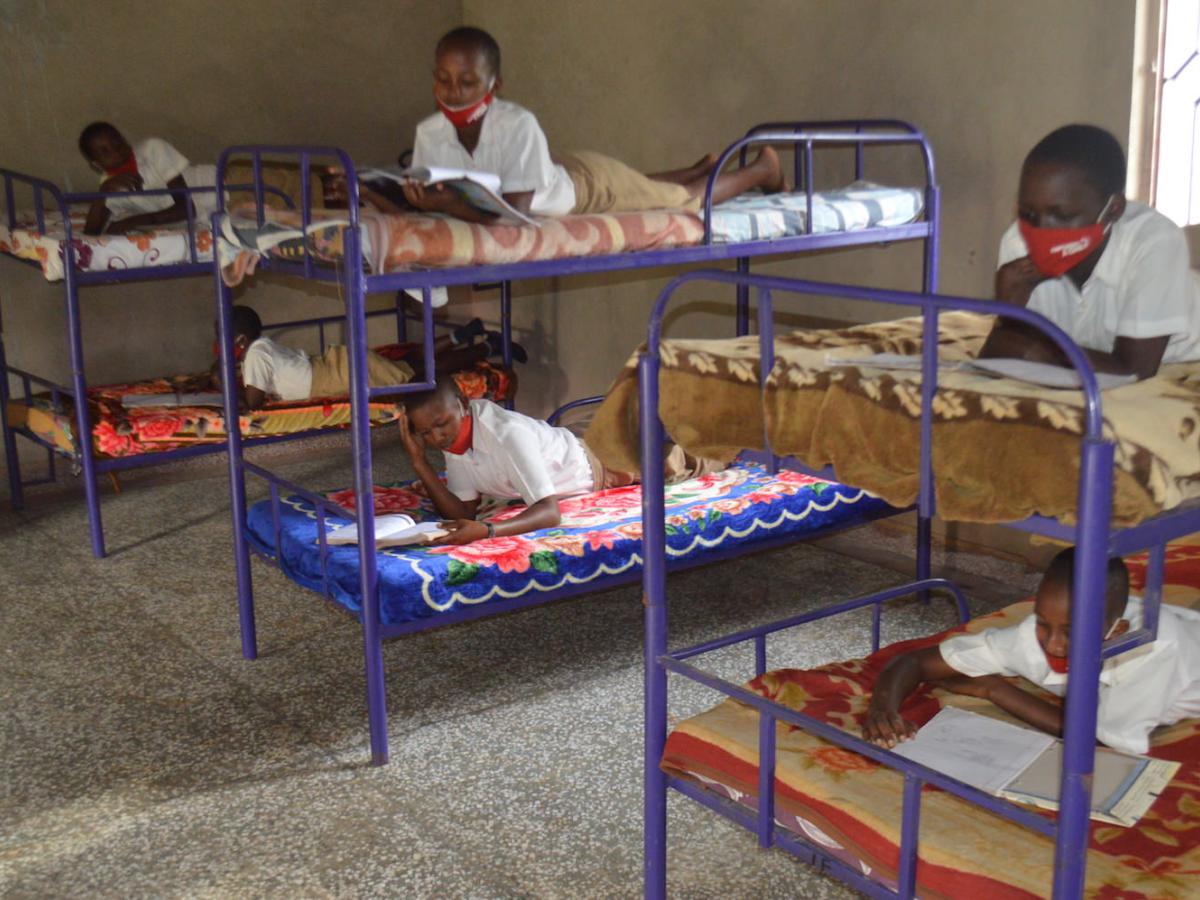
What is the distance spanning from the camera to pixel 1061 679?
8.10 ft

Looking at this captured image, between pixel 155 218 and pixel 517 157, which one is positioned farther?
pixel 155 218

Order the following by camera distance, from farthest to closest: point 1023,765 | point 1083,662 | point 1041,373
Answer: point 1023,765 < point 1041,373 < point 1083,662

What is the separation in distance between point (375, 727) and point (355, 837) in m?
0.41

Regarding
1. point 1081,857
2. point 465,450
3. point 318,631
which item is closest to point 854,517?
point 465,450

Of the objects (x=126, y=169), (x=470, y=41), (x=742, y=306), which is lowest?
(x=742, y=306)

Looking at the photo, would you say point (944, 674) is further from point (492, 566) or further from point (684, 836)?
point (492, 566)

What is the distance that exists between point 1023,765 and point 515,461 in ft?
6.70

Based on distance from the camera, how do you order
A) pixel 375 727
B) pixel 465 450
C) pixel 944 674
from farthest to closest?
pixel 465 450, pixel 375 727, pixel 944 674

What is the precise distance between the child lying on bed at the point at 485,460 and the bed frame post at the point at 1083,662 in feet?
7.02

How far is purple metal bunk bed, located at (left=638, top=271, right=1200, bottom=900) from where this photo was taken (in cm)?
174

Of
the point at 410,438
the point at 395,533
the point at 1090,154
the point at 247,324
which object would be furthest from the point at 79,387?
the point at 1090,154

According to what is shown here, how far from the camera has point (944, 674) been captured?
264 centimetres

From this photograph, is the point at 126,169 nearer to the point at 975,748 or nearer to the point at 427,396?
the point at 427,396

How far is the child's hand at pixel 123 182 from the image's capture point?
223 inches
